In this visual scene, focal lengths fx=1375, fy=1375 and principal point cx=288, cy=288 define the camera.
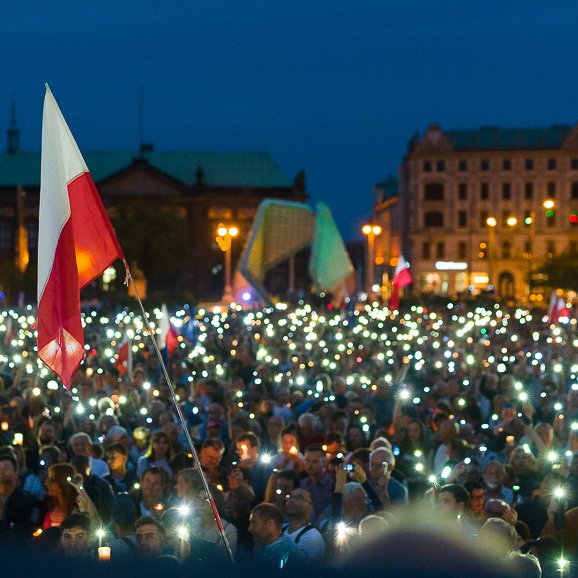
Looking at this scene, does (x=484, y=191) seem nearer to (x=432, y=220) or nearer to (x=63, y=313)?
(x=432, y=220)

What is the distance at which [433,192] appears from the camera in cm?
10981

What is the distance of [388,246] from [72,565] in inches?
4838

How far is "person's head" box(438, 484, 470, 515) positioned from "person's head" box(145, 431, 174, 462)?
295 cm

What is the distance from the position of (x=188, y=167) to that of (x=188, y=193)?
529cm

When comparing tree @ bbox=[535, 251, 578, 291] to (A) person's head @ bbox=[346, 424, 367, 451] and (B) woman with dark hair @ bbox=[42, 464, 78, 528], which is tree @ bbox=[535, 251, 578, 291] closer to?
(A) person's head @ bbox=[346, 424, 367, 451]

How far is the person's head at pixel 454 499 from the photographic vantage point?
8273 mm

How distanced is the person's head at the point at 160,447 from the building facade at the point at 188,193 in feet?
289

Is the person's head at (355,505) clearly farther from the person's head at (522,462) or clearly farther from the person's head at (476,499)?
the person's head at (522,462)

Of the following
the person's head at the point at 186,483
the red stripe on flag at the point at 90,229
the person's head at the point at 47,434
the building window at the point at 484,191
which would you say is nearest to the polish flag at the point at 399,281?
the person's head at the point at 47,434

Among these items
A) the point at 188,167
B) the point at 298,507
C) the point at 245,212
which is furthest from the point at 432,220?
the point at 298,507

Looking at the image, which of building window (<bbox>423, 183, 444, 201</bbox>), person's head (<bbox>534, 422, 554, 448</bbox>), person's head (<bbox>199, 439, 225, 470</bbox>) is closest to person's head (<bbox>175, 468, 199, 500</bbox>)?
person's head (<bbox>199, 439, 225, 470</bbox>)

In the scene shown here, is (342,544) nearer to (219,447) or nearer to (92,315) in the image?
(219,447)

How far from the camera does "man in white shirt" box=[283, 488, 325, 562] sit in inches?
286

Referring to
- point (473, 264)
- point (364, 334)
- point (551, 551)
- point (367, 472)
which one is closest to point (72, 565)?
point (551, 551)
